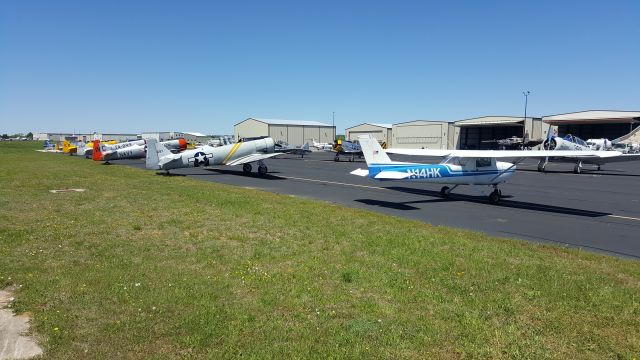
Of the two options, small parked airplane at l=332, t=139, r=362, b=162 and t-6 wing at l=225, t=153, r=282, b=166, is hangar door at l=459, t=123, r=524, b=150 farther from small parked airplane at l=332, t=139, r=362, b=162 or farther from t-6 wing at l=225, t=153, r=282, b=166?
t-6 wing at l=225, t=153, r=282, b=166

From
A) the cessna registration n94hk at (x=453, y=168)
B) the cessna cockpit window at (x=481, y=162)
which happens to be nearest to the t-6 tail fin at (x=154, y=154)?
the cessna registration n94hk at (x=453, y=168)

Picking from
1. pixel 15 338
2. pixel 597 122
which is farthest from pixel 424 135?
pixel 15 338

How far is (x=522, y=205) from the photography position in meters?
15.7

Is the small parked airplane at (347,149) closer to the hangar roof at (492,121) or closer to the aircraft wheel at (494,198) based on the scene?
the aircraft wheel at (494,198)

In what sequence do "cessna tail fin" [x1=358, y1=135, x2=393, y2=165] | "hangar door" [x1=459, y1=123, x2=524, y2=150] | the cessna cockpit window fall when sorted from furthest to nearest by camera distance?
"hangar door" [x1=459, y1=123, x2=524, y2=150], the cessna cockpit window, "cessna tail fin" [x1=358, y1=135, x2=393, y2=165]

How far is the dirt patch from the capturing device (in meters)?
4.16

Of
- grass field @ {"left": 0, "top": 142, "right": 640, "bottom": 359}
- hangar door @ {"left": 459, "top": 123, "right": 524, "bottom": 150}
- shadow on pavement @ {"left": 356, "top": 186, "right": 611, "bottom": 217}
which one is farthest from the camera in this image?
hangar door @ {"left": 459, "top": 123, "right": 524, "bottom": 150}

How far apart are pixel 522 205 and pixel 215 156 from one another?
64.7ft

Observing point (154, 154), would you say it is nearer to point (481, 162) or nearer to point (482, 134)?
point (481, 162)

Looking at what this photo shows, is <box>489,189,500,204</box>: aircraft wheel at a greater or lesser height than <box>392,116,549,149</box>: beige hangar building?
lesser

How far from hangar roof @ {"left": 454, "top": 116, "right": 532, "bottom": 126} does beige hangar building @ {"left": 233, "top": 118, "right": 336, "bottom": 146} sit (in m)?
33.3

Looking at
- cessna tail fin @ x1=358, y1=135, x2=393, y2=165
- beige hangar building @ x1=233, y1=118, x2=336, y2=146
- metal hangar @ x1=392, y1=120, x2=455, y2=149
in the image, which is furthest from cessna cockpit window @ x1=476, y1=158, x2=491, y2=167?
beige hangar building @ x1=233, y1=118, x2=336, y2=146

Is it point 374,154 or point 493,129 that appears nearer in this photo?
point 374,154

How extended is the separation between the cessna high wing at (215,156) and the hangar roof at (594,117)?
58.6 m
